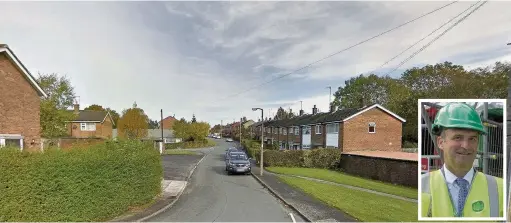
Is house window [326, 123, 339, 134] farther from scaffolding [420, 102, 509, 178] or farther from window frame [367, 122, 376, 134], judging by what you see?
scaffolding [420, 102, 509, 178]

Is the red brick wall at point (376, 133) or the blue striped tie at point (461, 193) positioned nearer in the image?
the blue striped tie at point (461, 193)

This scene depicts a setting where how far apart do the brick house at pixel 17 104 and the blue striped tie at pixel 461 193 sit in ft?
46.0

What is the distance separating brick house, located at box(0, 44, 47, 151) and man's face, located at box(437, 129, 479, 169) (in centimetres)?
1398

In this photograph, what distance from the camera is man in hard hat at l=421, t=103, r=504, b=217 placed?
2.32 m

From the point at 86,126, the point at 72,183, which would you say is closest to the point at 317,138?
the point at 72,183

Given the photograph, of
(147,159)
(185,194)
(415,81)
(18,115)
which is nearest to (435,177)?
(147,159)

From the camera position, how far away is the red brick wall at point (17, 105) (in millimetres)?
11617

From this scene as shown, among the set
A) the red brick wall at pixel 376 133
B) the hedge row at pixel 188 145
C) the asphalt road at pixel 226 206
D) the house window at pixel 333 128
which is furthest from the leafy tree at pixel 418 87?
the hedge row at pixel 188 145

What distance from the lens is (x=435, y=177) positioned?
2508 millimetres

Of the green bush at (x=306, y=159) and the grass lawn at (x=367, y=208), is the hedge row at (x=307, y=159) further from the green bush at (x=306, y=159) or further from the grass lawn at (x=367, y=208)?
the grass lawn at (x=367, y=208)

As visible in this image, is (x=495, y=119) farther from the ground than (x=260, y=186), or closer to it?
farther from the ground

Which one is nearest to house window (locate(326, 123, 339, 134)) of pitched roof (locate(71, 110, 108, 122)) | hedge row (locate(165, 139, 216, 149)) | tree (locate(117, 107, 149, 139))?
tree (locate(117, 107, 149, 139))

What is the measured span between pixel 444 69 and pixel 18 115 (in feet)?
164

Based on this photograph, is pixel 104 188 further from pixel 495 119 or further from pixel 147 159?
pixel 495 119
